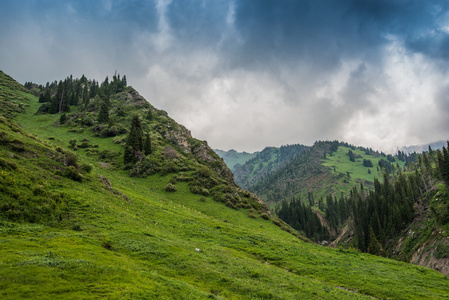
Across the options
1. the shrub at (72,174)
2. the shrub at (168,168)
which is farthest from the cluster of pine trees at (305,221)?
the shrub at (72,174)

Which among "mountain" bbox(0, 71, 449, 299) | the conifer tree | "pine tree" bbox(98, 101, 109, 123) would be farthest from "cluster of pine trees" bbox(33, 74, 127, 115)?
"mountain" bbox(0, 71, 449, 299)

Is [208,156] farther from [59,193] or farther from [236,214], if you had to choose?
[59,193]

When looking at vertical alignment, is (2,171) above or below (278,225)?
above

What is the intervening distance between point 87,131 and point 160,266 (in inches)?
4093

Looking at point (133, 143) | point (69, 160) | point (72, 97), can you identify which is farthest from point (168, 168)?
point (72, 97)

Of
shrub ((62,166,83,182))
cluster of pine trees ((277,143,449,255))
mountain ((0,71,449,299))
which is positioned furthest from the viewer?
cluster of pine trees ((277,143,449,255))

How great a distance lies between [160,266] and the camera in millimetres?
18078

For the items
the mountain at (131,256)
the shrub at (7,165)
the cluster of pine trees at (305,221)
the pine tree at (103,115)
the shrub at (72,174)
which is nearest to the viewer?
the mountain at (131,256)

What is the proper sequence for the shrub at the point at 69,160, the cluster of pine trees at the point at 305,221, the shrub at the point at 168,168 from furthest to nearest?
1. the cluster of pine trees at the point at 305,221
2. the shrub at the point at 168,168
3. the shrub at the point at 69,160

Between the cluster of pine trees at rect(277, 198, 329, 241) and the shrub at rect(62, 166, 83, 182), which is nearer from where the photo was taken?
the shrub at rect(62, 166, 83, 182)

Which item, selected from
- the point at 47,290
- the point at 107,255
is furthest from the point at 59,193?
the point at 47,290

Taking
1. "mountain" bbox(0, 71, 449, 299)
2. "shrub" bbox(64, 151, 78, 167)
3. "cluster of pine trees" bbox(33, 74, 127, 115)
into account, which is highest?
"cluster of pine trees" bbox(33, 74, 127, 115)

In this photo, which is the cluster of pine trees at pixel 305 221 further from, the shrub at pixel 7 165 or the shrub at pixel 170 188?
the shrub at pixel 7 165

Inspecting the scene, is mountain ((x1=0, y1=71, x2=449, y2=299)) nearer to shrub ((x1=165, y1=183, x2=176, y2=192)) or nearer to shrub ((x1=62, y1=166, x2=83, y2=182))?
shrub ((x1=62, y1=166, x2=83, y2=182))
